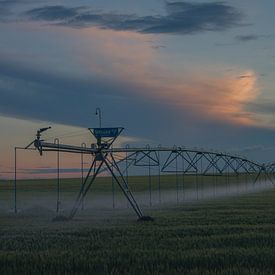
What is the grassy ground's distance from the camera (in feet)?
49.5

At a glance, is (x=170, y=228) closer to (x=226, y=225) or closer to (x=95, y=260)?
(x=226, y=225)

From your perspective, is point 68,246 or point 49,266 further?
point 68,246

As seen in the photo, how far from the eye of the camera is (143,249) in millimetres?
18188

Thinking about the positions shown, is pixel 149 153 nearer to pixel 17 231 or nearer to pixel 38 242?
pixel 17 231

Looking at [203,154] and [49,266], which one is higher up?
[203,154]

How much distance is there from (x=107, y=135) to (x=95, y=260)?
715 inches

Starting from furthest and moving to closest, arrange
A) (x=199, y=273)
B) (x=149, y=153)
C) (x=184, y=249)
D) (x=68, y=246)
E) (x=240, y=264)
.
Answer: (x=149, y=153) < (x=68, y=246) < (x=184, y=249) < (x=240, y=264) < (x=199, y=273)

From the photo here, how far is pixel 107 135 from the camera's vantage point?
34.0 metres

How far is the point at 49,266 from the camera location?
1548 cm

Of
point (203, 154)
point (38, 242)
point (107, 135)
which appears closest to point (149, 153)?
point (107, 135)

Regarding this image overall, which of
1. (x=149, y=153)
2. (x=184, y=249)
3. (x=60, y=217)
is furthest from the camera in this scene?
(x=149, y=153)

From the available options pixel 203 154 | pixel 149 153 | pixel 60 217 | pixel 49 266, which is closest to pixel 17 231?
pixel 60 217

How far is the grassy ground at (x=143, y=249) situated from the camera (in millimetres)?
15088

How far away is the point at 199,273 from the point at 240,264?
5.50 ft
